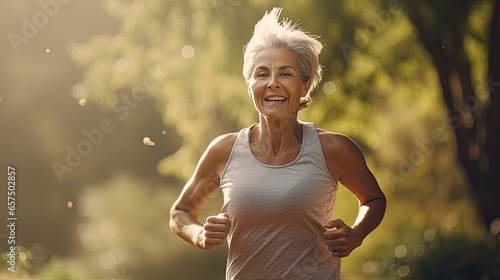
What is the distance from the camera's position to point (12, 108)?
2754 millimetres

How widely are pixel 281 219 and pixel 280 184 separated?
0.09 m

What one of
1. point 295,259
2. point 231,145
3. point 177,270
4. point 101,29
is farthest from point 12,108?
point 295,259

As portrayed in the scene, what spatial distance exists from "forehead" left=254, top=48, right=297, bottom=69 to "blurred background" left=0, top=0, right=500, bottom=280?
1110mm

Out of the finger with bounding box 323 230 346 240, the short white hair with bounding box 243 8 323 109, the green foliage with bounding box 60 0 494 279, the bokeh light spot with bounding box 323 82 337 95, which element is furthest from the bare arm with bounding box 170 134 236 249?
the bokeh light spot with bounding box 323 82 337 95

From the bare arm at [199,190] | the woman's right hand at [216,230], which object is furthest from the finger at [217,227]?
the bare arm at [199,190]

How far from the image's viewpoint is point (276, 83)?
5.37 feet

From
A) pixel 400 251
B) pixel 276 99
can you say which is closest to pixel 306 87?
pixel 276 99

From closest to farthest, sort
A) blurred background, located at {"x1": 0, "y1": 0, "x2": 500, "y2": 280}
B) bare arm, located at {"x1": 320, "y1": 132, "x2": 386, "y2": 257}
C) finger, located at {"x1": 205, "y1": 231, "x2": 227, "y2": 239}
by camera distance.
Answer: finger, located at {"x1": 205, "y1": 231, "x2": 227, "y2": 239} → bare arm, located at {"x1": 320, "y1": 132, "x2": 386, "y2": 257} → blurred background, located at {"x1": 0, "y1": 0, "x2": 500, "y2": 280}

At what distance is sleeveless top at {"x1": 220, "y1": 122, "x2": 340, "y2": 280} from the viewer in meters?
1.54

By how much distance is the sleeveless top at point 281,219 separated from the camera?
5.06ft

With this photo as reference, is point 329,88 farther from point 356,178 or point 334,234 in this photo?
point 334,234

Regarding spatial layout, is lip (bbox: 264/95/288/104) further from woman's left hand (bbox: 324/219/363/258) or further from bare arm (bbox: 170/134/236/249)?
woman's left hand (bbox: 324/219/363/258)

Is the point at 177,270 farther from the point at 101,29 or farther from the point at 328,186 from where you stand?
the point at 328,186

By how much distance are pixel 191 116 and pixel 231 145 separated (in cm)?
111
